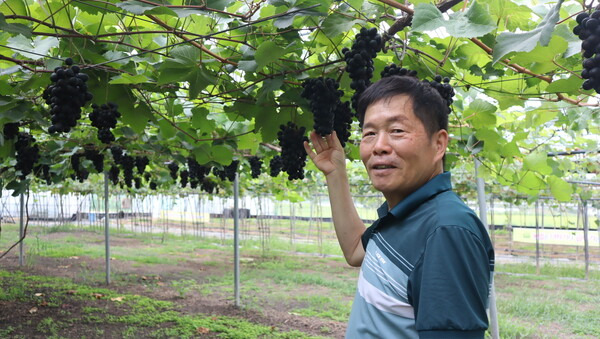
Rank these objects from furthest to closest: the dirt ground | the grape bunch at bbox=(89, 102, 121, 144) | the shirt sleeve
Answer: the dirt ground
the grape bunch at bbox=(89, 102, 121, 144)
the shirt sleeve

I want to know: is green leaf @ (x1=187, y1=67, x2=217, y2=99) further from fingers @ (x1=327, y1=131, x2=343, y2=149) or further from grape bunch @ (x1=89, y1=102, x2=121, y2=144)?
fingers @ (x1=327, y1=131, x2=343, y2=149)

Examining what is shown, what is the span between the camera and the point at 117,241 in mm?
18484

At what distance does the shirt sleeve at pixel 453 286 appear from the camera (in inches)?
39.5

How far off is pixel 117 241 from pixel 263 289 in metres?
11.3

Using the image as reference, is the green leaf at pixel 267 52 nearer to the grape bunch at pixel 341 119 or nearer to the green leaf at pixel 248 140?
the grape bunch at pixel 341 119

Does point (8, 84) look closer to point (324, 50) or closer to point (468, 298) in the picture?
point (324, 50)

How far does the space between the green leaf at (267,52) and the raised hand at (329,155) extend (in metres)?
0.42

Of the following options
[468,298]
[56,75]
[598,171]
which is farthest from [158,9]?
[598,171]

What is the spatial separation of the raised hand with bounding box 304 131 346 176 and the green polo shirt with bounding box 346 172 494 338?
2.30 ft

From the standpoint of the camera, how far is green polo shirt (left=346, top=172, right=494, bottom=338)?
3.31ft

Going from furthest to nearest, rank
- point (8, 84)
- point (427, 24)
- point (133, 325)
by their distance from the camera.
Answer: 1. point (133, 325)
2. point (8, 84)
3. point (427, 24)

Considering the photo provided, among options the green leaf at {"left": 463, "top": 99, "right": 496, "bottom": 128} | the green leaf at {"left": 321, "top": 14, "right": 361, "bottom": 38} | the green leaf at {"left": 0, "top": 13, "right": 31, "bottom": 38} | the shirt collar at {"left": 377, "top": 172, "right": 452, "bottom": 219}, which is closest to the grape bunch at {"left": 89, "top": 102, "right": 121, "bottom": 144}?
the green leaf at {"left": 0, "top": 13, "right": 31, "bottom": 38}

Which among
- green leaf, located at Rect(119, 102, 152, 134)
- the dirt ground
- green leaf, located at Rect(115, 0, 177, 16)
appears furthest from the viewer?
the dirt ground

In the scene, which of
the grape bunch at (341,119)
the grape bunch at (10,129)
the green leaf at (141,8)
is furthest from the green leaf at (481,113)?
the grape bunch at (10,129)
